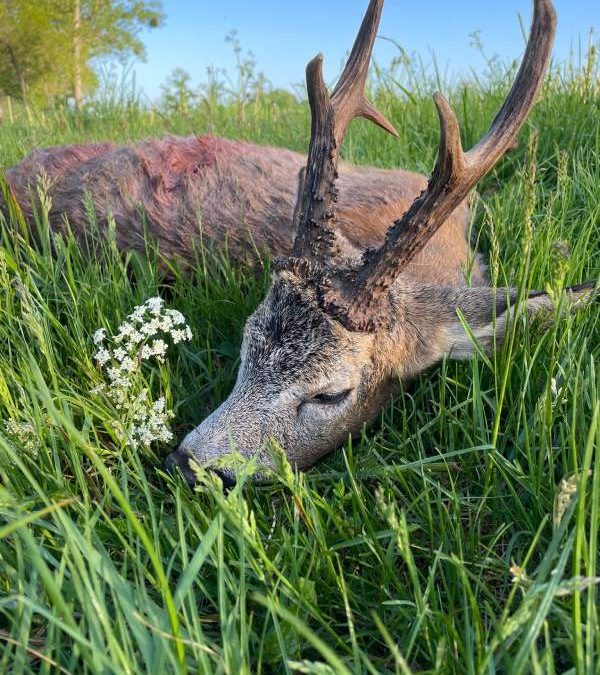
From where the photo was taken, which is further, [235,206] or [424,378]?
[235,206]

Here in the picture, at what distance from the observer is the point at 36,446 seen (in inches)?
83.6

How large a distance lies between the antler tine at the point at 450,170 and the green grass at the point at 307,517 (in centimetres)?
25

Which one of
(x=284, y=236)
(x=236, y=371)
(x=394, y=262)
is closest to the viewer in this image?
(x=394, y=262)

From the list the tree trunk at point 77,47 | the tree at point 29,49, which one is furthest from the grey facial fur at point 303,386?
the tree trunk at point 77,47

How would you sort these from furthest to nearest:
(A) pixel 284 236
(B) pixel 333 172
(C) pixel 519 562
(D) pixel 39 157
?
(D) pixel 39 157 → (A) pixel 284 236 → (B) pixel 333 172 → (C) pixel 519 562

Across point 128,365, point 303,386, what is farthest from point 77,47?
point 303,386

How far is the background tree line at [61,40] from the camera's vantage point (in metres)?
29.3

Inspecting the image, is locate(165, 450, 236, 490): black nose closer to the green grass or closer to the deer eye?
the green grass

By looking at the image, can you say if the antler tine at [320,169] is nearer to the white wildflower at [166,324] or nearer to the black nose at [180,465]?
the white wildflower at [166,324]

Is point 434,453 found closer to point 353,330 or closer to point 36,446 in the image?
point 353,330

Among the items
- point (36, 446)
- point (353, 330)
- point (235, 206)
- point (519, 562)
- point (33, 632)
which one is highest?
point (235, 206)

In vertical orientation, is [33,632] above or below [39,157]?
below

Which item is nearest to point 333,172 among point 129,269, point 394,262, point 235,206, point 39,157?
point 394,262

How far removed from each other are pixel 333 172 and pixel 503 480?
135cm
